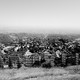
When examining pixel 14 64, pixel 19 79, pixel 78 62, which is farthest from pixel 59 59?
pixel 19 79

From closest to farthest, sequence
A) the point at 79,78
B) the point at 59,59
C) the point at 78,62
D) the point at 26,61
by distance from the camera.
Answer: the point at 79,78 < the point at 78,62 < the point at 59,59 < the point at 26,61

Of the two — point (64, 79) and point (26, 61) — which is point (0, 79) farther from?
point (26, 61)

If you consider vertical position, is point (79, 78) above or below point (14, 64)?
above

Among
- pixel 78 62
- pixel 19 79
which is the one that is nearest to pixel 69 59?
pixel 78 62

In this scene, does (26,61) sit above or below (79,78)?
below

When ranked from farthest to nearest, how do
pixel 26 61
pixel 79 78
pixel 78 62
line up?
1. pixel 26 61
2. pixel 78 62
3. pixel 79 78

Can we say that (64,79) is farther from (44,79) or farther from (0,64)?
(0,64)

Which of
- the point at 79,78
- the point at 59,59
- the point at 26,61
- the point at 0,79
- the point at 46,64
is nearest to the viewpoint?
the point at 79,78

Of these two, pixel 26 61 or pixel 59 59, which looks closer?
pixel 59 59

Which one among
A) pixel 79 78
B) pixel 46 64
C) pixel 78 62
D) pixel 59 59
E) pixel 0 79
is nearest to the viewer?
pixel 79 78

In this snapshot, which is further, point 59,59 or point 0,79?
point 59,59
